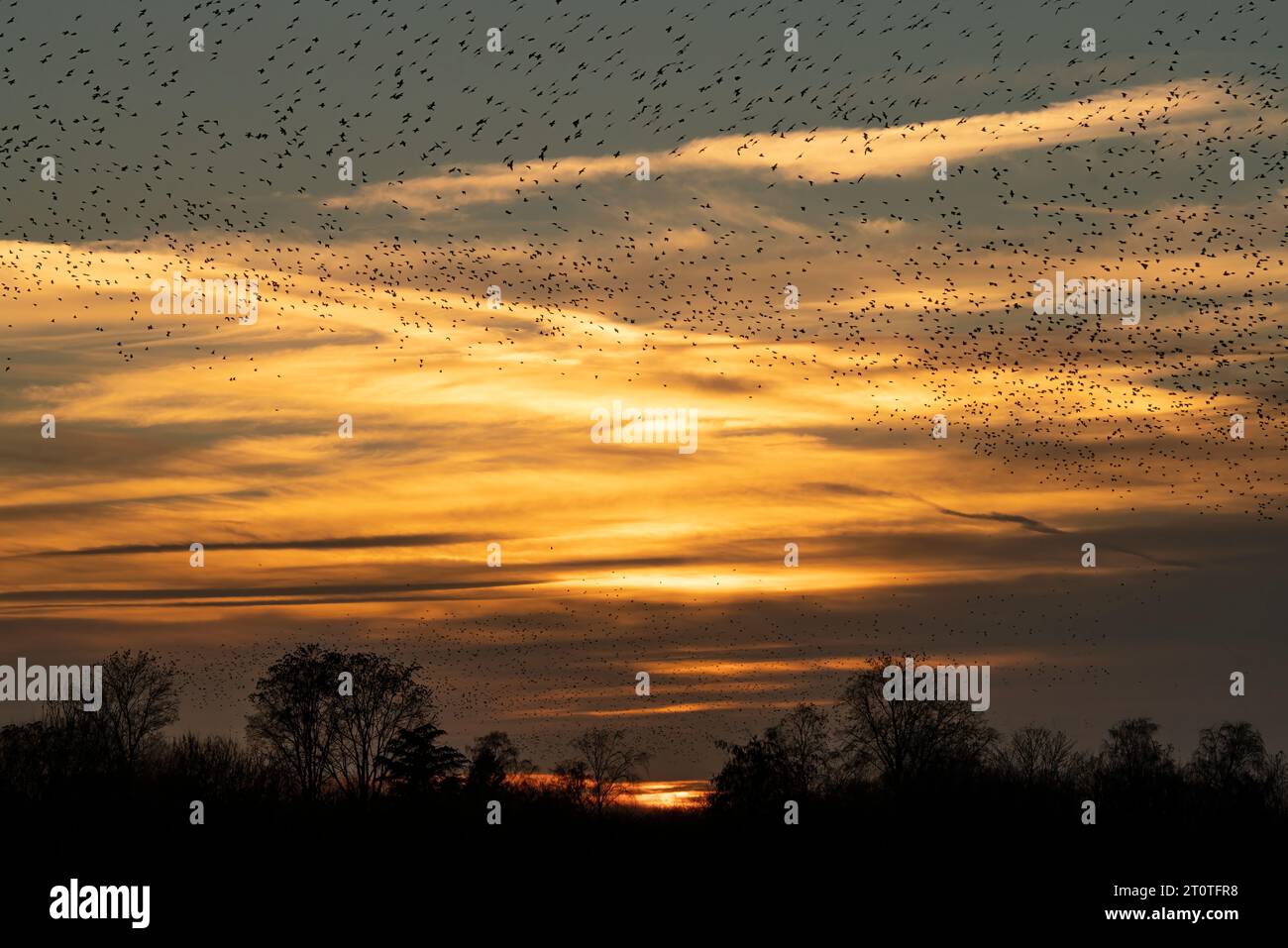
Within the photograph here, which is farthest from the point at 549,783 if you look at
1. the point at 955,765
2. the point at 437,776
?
the point at 955,765

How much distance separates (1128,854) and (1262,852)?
6968 mm

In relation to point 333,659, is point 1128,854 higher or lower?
lower

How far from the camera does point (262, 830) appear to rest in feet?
277

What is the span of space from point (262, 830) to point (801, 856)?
29.6 meters

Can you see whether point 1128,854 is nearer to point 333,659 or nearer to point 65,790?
Result: point 333,659

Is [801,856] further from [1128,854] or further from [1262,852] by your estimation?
[1262,852]
